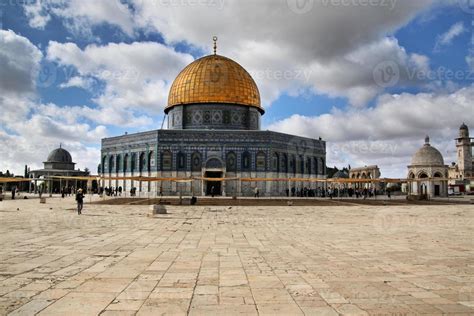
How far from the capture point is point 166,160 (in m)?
41.8

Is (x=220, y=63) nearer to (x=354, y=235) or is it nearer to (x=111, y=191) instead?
(x=111, y=191)

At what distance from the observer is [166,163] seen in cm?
4181

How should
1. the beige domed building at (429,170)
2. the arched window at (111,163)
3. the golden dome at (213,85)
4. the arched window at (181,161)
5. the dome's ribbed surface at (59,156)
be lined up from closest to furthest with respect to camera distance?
the arched window at (181,161)
the golden dome at (213,85)
the arched window at (111,163)
the beige domed building at (429,170)
the dome's ribbed surface at (59,156)

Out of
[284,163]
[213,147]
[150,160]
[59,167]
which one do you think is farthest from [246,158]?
[59,167]

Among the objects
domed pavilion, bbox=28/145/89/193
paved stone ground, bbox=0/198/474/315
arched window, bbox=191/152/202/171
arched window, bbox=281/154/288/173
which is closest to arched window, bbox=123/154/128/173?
arched window, bbox=191/152/202/171

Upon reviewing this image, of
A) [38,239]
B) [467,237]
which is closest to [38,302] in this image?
[38,239]

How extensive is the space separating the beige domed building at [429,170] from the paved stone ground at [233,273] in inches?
1855

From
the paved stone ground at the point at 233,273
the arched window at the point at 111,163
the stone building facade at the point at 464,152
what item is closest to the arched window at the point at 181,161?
the arched window at the point at 111,163

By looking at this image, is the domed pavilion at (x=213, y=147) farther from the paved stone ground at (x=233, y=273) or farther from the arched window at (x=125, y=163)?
the paved stone ground at (x=233, y=273)

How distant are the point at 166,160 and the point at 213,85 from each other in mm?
10054

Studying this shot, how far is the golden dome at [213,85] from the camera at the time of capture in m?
44.6

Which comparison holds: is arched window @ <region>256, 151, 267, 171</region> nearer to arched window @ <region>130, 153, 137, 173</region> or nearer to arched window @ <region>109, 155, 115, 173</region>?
arched window @ <region>130, 153, 137, 173</region>

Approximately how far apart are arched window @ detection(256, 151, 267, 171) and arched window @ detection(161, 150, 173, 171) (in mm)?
9102

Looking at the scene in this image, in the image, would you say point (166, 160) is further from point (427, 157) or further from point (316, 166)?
point (427, 157)
